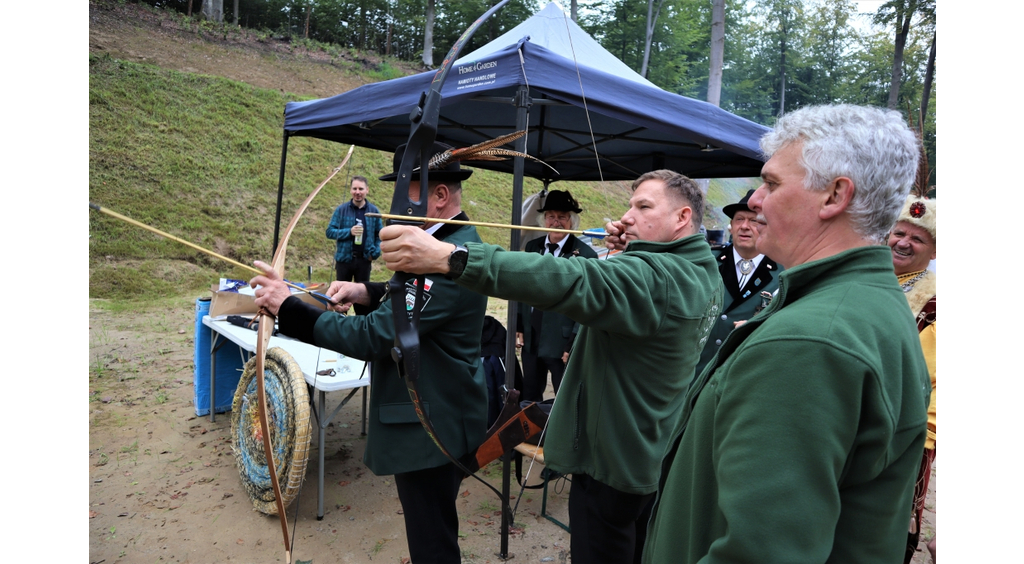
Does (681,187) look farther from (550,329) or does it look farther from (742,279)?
(550,329)

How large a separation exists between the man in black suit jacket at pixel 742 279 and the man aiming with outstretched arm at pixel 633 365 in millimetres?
1261

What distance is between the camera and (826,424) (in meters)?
0.74

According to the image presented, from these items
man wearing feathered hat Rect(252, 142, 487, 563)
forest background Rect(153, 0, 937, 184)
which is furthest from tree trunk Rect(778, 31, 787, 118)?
man wearing feathered hat Rect(252, 142, 487, 563)

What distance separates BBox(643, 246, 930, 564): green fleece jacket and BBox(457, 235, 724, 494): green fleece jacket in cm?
56

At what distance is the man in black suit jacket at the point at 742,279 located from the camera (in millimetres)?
3061

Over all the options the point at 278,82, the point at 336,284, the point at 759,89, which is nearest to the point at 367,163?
the point at 278,82

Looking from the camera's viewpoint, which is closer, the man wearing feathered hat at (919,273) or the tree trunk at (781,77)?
the man wearing feathered hat at (919,273)

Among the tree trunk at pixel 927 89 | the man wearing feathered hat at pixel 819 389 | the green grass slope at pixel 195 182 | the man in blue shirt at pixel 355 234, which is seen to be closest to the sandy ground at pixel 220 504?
the man wearing feathered hat at pixel 819 389

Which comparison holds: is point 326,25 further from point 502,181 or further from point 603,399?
point 603,399

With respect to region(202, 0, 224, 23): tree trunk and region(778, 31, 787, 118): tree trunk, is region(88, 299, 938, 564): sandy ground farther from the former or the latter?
region(778, 31, 787, 118): tree trunk

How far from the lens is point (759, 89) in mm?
33812

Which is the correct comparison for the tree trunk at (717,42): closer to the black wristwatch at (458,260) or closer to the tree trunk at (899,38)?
the tree trunk at (899,38)

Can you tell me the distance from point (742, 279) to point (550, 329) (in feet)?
4.62

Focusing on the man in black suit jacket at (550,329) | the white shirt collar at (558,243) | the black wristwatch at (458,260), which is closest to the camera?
the black wristwatch at (458,260)
